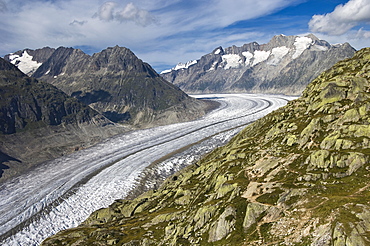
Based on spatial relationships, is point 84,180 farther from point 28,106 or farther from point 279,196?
point 28,106

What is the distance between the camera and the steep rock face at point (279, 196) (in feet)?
109

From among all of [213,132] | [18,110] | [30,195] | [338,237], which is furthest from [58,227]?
[18,110]

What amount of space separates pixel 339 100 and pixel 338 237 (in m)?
52.3

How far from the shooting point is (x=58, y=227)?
2881 inches

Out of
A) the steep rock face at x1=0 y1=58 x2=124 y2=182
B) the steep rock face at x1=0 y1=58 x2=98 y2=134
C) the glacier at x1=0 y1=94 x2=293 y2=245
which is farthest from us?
the steep rock face at x1=0 y1=58 x2=98 y2=134

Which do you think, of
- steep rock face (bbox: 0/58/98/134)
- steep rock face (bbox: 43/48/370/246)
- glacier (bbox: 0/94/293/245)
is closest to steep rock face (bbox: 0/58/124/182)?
steep rock face (bbox: 0/58/98/134)

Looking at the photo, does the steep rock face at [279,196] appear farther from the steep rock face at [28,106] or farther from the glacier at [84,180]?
the steep rock face at [28,106]

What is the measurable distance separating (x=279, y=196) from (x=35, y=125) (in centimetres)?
16860

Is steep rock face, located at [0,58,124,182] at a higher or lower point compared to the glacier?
higher

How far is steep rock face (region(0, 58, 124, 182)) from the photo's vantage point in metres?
135

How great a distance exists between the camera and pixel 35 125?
16588 centimetres

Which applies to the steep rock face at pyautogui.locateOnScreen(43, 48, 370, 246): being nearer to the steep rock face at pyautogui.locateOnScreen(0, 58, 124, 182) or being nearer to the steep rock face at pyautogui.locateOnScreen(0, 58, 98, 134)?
the steep rock face at pyautogui.locateOnScreen(0, 58, 124, 182)

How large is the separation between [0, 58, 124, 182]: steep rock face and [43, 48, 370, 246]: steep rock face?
8522cm

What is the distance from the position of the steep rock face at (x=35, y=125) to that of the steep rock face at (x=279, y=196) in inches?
3355
